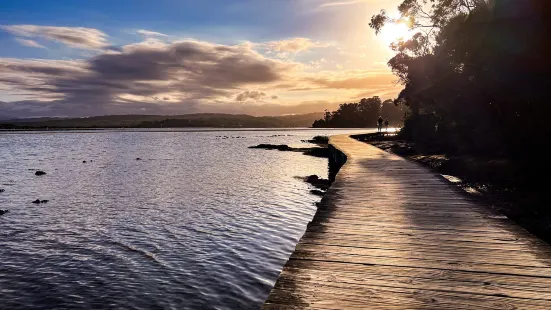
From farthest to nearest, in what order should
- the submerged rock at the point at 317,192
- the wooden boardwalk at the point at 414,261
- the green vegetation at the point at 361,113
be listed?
the green vegetation at the point at 361,113 → the submerged rock at the point at 317,192 → the wooden boardwalk at the point at 414,261

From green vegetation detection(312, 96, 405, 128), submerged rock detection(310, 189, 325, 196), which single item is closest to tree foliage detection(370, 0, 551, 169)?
submerged rock detection(310, 189, 325, 196)

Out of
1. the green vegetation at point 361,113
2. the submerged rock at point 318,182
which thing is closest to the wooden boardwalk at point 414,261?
the submerged rock at point 318,182

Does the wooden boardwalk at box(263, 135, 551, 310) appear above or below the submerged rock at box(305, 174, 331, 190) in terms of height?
above

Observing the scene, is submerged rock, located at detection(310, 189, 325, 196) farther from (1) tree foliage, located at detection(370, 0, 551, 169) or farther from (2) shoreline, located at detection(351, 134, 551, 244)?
(1) tree foliage, located at detection(370, 0, 551, 169)

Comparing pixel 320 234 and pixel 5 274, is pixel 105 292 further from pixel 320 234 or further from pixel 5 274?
pixel 320 234

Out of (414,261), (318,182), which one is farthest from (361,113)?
(414,261)

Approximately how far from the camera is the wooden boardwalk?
13.5ft

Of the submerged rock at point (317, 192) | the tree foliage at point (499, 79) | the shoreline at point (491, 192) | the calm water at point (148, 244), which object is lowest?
the calm water at point (148, 244)

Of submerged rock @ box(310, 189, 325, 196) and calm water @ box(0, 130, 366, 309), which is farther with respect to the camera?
submerged rock @ box(310, 189, 325, 196)

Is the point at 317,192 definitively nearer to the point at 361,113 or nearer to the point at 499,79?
the point at 499,79

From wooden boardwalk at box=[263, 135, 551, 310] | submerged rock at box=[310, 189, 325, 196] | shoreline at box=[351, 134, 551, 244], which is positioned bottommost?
submerged rock at box=[310, 189, 325, 196]

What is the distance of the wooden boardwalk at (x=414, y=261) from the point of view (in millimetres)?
4105

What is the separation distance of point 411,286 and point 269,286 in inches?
183

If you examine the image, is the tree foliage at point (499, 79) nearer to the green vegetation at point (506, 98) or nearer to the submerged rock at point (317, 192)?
the green vegetation at point (506, 98)
